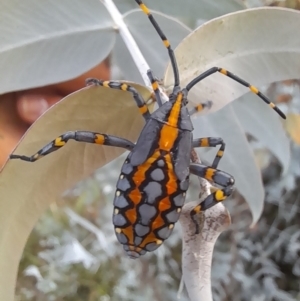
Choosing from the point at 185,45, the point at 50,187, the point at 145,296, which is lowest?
the point at 145,296

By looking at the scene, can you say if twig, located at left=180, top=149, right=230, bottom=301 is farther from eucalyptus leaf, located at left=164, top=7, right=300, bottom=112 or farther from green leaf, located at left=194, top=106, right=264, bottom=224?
green leaf, located at left=194, top=106, right=264, bottom=224

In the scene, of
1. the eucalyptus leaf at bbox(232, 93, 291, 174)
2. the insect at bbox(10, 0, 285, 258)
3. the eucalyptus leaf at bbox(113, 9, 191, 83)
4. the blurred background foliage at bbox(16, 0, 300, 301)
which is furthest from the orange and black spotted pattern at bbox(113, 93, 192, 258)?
the blurred background foliage at bbox(16, 0, 300, 301)

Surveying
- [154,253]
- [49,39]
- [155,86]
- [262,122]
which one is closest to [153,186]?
[155,86]

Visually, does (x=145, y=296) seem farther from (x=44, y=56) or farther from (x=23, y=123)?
(x=44, y=56)

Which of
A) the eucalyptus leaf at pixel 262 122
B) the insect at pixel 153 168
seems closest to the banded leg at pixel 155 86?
the insect at pixel 153 168

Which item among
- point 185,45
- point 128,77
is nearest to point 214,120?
point 128,77

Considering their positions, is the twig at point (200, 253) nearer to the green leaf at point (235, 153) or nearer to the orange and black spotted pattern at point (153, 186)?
the orange and black spotted pattern at point (153, 186)

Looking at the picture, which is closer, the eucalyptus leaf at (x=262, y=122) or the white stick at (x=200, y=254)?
the white stick at (x=200, y=254)
